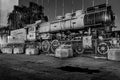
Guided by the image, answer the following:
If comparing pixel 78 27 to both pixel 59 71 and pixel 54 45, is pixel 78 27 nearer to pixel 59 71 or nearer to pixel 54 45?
pixel 54 45

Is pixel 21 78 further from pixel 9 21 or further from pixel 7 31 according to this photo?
pixel 9 21

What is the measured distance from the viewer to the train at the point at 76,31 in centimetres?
1177

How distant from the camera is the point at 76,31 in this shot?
1405 cm

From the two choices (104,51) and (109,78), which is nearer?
(109,78)

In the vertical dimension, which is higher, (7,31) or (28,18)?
(28,18)

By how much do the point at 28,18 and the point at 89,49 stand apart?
25877mm

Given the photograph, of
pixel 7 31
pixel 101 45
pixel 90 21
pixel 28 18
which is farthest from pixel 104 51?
pixel 28 18

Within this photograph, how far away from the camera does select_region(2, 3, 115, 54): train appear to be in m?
11.8

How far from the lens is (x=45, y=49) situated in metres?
15.9

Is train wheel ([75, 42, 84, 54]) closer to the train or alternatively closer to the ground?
the train

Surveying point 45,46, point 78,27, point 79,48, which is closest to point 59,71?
point 79,48

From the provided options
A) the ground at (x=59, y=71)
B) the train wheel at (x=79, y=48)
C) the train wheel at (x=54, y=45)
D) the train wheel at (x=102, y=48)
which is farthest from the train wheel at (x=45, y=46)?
the ground at (x=59, y=71)

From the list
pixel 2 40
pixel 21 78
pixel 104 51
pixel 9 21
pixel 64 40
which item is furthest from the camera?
pixel 9 21

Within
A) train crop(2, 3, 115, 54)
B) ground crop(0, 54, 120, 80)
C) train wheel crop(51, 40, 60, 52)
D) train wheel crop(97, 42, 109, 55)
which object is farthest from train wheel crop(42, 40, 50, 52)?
ground crop(0, 54, 120, 80)
